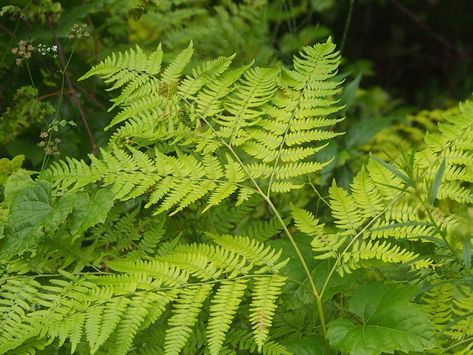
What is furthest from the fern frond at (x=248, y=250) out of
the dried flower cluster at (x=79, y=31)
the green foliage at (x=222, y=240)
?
the dried flower cluster at (x=79, y=31)

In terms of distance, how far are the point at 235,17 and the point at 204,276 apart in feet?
6.81

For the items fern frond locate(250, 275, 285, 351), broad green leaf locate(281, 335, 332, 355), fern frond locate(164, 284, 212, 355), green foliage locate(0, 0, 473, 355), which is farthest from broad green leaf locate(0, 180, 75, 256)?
broad green leaf locate(281, 335, 332, 355)

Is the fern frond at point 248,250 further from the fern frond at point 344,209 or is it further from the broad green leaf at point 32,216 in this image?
the broad green leaf at point 32,216

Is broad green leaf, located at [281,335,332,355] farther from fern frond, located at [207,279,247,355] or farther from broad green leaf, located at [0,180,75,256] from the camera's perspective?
broad green leaf, located at [0,180,75,256]

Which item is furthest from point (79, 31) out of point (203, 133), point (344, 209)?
point (344, 209)

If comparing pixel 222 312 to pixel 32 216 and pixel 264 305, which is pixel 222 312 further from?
pixel 32 216

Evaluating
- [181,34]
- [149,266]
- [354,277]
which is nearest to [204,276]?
[149,266]

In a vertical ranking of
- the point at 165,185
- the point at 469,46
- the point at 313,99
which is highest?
the point at 313,99

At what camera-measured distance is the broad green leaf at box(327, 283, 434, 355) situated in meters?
1.49

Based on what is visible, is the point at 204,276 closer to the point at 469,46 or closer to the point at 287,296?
the point at 287,296

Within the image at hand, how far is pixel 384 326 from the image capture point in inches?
61.4

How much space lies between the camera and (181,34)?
126 inches

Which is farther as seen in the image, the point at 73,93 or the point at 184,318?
the point at 73,93

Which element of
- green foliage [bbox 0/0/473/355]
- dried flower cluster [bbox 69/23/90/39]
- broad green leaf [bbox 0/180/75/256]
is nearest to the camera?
green foliage [bbox 0/0/473/355]
